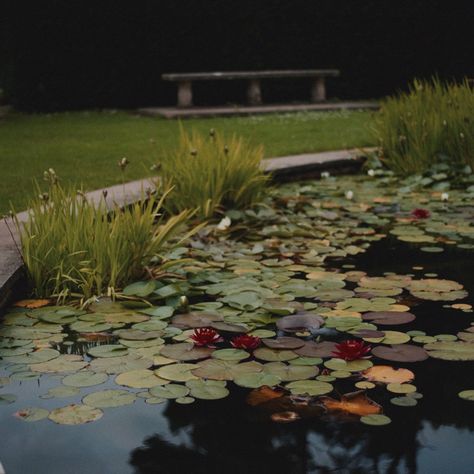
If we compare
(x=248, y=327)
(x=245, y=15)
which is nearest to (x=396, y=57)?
(x=245, y=15)

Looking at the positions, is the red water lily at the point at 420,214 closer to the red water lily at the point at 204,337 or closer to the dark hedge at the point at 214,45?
the red water lily at the point at 204,337

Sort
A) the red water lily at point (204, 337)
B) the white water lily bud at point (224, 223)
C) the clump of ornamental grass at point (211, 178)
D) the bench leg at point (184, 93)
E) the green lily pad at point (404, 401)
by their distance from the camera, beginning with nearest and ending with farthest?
the green lily pad at point (404, 401) < the red water lily at point (204, 337) < the white water lily bud at point (224, 223) < the clump of ornamental grass at point (211, 178) < the bench leg at point (184, 93)

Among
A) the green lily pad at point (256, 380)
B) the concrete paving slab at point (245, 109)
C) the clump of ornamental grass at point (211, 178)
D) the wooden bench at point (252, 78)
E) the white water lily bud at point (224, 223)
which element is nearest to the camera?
the green lily pad at point (256, 380)

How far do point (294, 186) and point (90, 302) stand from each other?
2.73 metres

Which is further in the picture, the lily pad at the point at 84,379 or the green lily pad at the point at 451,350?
the green lily pad at the point at 451,350

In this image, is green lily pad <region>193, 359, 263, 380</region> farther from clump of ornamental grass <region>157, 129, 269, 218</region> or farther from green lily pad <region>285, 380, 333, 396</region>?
clump of ornamental grass <region>157, 129, 269, 218</region>

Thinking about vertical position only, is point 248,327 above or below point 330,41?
below

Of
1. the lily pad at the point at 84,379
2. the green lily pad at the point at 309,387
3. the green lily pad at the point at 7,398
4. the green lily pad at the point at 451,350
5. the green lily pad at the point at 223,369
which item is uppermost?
the green lily pad at the point at 7,398

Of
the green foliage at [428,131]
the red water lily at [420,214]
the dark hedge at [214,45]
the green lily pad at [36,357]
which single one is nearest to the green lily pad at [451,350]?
the green lily pad at [36,357]

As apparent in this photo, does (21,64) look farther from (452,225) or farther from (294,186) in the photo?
(452,225)

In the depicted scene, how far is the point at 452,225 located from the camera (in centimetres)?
462

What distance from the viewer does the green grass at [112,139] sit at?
19.4ft

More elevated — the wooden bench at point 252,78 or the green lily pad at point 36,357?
the wooden bench at point 252,78

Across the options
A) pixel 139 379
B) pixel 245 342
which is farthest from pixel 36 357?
pixel 245 342
